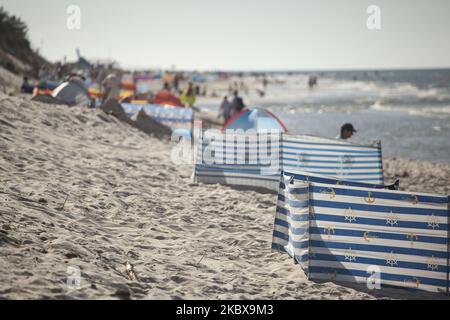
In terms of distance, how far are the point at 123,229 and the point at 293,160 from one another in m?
3.81

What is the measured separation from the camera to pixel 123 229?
5551 mm

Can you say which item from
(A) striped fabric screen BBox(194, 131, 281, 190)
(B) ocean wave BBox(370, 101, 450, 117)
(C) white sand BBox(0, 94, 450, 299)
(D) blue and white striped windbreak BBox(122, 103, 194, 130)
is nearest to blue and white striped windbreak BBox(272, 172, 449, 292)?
(C) white sand BBox(0, 94, 450, 299)

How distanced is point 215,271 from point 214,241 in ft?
3.08

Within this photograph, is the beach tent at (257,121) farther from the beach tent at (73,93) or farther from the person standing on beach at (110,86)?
the person standing on beach at (110,86)

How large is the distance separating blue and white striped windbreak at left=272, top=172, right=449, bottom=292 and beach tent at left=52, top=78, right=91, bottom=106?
11.0m

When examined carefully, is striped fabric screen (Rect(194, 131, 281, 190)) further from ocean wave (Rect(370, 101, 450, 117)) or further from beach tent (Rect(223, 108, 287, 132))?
ocean wave (Rect(370, 101, 450, 117))

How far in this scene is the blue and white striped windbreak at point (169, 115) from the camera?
46.6 ft

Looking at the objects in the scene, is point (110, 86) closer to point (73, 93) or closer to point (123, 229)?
point (73, 93)

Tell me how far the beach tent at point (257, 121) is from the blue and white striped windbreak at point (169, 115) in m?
3.71

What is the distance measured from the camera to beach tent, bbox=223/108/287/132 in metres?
10.3

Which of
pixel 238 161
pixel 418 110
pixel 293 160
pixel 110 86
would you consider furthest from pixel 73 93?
pixel 418 110

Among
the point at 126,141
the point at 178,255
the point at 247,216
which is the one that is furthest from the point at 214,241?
the point at 126,141
